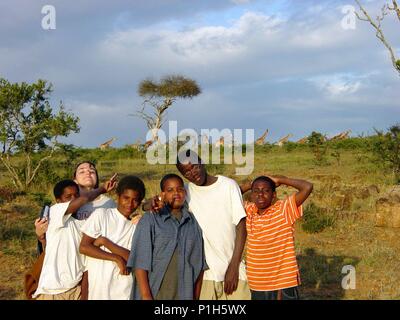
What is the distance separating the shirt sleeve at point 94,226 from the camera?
11.4 feet

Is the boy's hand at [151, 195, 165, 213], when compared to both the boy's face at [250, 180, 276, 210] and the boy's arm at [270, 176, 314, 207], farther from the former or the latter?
the boy's arm at [270, 176, 314, 207]

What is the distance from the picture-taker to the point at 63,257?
365cm

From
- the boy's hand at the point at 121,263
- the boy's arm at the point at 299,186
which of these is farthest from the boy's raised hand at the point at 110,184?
the boy's arm at the point at 299,186

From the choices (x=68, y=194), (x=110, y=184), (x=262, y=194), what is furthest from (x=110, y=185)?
(x=262, y=194)

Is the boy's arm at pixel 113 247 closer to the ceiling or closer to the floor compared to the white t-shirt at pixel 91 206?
closer to the floor

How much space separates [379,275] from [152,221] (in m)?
4.06

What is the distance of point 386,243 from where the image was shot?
26.3 feet

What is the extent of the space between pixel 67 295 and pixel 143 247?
686 millimetres

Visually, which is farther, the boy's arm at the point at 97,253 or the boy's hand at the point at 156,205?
the boy's arm at the point at 97,253

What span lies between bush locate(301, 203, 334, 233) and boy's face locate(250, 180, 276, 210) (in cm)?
490

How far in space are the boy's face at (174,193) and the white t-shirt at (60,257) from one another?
26.8 inches

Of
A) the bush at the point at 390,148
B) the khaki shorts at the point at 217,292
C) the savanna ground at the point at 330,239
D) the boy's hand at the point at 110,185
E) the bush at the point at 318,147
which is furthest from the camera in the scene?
the bush at the point at 318,147

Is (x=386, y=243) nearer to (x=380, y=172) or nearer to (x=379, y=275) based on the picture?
(x=379, y=275)

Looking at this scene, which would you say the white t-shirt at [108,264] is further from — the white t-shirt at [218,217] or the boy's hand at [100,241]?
the white t-shirt at [218,217]
